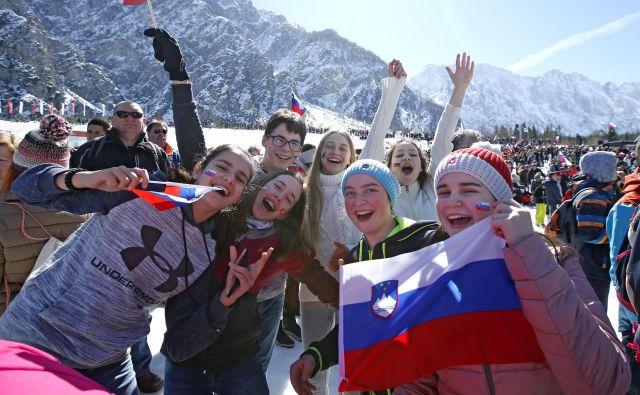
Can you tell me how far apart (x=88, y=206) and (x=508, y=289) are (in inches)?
62.6

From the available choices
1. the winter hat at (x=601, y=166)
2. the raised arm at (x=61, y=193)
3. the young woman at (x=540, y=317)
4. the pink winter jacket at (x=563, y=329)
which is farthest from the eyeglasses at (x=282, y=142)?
the winter hat at (x=601, y=166)

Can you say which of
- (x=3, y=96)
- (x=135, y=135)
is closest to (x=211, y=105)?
(x=3, y=96)

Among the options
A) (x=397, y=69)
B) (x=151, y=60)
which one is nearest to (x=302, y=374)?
(x=397, y=69)

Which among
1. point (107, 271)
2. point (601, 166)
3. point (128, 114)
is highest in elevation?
point (601, 166)

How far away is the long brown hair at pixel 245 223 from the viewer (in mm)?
1888

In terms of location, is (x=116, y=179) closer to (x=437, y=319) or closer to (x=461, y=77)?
(x=437, y=319)

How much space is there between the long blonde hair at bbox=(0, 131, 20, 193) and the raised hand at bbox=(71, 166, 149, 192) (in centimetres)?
120

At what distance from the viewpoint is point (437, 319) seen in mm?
1219

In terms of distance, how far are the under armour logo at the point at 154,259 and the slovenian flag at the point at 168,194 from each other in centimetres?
12

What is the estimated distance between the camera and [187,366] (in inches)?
70.1

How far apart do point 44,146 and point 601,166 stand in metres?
4.42

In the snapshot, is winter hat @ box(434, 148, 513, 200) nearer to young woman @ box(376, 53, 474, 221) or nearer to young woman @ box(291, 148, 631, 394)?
young woman @ box(291, 148, 631, 394)

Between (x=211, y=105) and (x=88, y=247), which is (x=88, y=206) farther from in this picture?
(x=211, y=105)

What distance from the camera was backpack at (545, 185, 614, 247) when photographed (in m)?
3.43
